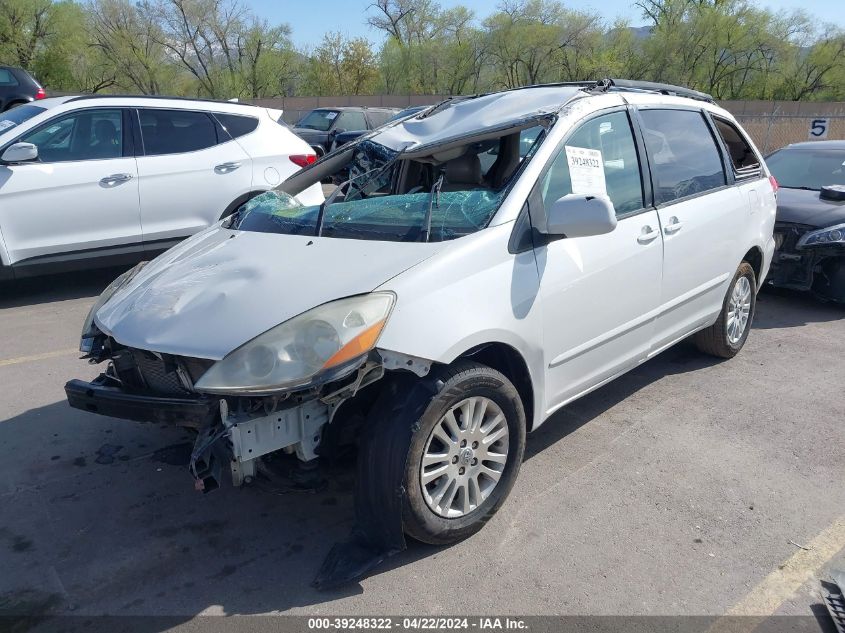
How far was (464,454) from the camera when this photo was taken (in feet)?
9.50

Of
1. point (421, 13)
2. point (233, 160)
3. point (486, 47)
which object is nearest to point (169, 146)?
point (233, 160)

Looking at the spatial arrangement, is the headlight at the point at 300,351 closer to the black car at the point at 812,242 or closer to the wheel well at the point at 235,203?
the wheel well at the point at 235,203

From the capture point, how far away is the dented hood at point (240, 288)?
2.66 meters

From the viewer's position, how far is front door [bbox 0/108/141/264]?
6.20 metres

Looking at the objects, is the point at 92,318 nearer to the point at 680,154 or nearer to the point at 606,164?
the point at 606,164

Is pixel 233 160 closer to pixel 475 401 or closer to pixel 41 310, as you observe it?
pixel 41 310

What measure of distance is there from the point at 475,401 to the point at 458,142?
4.67 feet

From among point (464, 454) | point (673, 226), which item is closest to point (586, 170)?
point (673, 226)

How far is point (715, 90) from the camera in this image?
155 ft

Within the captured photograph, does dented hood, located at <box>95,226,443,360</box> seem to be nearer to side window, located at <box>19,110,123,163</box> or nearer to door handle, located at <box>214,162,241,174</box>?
side window, located at <box>19,110,123,163</box>

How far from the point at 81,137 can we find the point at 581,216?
5335 mm

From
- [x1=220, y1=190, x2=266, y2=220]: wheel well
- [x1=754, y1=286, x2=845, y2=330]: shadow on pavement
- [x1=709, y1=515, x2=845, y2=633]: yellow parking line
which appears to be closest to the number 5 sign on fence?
[x1=754, y1=286, x2=845, y2=330]: shadow on pavement

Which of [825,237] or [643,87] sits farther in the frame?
[825,237]

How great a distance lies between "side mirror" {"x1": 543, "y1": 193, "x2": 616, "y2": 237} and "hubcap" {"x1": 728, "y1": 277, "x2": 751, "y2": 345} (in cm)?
226
